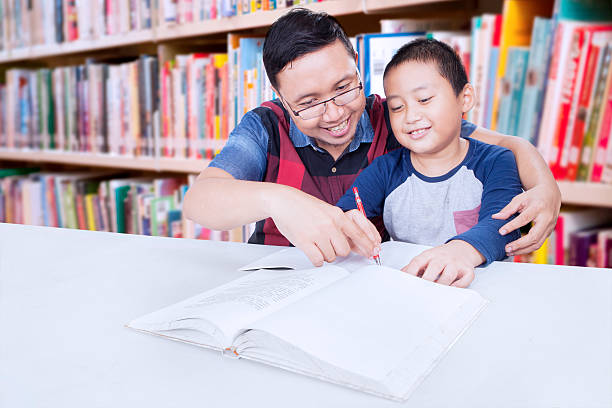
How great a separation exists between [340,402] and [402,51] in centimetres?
75

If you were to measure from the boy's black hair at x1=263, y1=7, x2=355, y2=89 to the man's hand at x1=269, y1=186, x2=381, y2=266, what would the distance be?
0.33 metres

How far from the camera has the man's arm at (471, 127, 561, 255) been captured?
80 cm

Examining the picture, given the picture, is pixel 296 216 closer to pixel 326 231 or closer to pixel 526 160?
pixel 326 231

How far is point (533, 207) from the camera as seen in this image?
81 centimetres

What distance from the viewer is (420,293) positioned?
0.55m

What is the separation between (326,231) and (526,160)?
467 mm

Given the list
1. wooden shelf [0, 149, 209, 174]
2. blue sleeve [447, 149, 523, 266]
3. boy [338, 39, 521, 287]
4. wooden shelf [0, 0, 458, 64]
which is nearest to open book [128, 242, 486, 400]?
blue sleeve [447, 149, 523, 266]

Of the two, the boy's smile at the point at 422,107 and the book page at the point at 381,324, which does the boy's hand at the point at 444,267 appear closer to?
the book page at the point at 381,324

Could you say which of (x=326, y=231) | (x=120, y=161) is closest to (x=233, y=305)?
(x=326, y=231)

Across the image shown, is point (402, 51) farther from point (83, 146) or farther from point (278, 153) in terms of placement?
point (83, 146)

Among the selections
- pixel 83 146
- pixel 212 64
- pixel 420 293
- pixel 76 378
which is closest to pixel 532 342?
pixel 420 293

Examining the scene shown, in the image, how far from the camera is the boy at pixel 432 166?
0.93m

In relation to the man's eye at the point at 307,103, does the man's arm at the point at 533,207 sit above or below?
below

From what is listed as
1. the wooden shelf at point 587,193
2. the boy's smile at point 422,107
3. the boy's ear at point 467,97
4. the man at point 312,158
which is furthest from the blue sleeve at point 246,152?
the wooden shelf at point 587,193
